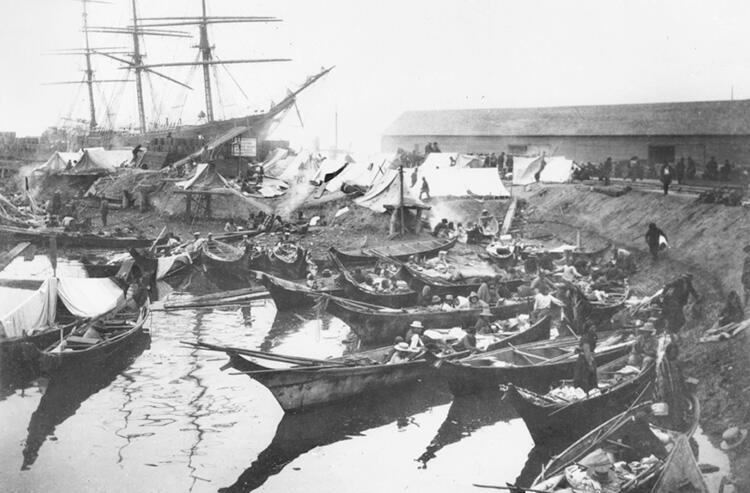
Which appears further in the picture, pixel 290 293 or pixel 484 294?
pixel 290 293

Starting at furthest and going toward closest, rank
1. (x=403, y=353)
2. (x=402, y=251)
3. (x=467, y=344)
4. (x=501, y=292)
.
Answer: (x=402, y=251) < (x=501, y=292) < (x=467, y=344) < (x=403, y=353)

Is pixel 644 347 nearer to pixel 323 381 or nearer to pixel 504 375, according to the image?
pixel 504 375

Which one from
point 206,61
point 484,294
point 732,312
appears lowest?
point 484,294

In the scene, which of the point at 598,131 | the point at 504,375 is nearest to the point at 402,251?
the point at 504,375

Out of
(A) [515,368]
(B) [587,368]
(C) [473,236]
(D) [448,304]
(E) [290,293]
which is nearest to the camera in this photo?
(B) [587,368]

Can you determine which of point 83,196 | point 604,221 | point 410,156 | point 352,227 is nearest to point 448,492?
point 604,221

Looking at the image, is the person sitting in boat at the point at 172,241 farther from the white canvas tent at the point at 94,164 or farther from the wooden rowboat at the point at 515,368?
the wooden rowboat at the point at 515,368

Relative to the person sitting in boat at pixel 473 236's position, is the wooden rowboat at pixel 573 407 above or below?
below

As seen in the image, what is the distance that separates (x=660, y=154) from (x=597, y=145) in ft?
16.1

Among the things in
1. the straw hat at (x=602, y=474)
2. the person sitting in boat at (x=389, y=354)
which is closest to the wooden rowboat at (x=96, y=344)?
the person sitting in boat at (x=389, y=354)

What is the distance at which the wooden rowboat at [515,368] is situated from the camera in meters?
14.6

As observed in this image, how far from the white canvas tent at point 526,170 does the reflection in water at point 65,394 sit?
28422mm

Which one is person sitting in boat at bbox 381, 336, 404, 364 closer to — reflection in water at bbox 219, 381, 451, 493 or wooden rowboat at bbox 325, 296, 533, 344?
reflection in water at bbox 219, 381, 451, 493

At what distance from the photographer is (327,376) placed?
14414 millimetres
